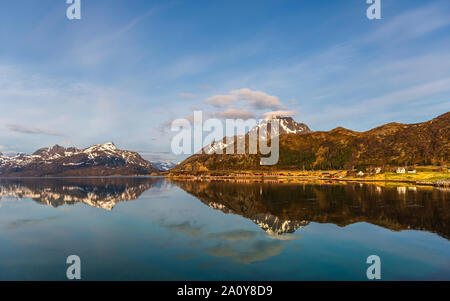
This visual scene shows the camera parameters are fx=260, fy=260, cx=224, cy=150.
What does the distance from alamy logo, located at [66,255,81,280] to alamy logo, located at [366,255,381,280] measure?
27910 millimetres

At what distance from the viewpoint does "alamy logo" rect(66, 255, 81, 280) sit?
2520 cm

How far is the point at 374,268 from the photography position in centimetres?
2675

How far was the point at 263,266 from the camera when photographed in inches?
1089

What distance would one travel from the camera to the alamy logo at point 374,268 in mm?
24797

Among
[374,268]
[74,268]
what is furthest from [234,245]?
[74,268]

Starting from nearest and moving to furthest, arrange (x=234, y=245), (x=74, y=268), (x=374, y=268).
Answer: (x=374, y=268) → (x=74, y=268) → (x=234, y=245)

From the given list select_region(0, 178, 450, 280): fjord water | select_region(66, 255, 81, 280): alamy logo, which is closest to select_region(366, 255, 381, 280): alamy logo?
select_region(0, 178, 450, 280): fjord water

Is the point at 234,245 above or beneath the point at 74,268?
beneath

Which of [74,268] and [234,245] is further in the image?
[234,245]

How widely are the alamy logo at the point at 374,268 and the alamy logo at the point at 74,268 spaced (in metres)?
27.9

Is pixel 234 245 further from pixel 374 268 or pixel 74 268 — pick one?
pixel 74 268

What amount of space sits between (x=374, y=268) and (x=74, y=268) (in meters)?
31.1

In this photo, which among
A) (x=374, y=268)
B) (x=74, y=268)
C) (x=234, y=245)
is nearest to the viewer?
(x=374, y=268)
